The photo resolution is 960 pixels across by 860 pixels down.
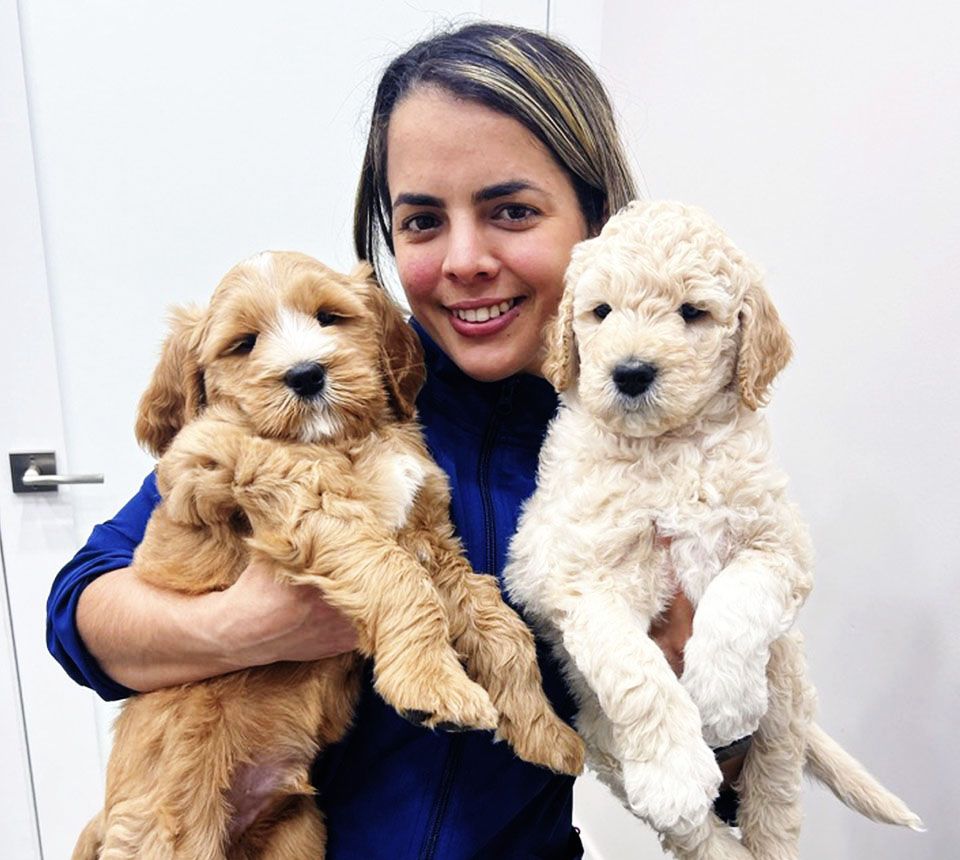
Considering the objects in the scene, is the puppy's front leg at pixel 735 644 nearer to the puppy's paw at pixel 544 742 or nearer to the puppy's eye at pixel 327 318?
the puppy's paw at pixel 544 742

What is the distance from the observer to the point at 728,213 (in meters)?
2.08

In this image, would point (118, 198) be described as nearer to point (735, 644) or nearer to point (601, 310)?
point (601, 310)

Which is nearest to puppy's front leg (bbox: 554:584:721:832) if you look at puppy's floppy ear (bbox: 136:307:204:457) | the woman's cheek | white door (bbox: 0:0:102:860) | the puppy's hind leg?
the puppy's hind leg

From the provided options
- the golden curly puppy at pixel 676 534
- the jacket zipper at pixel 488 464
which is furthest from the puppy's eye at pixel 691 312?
the jacket zipper at pixel 488 464

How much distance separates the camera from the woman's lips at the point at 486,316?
1.44 meters

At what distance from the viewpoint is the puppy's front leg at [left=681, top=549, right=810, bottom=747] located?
→ 1.04 meters

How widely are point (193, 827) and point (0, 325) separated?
2072 millimetres

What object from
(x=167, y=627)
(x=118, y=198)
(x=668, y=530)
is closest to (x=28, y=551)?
(x=118, y=198)

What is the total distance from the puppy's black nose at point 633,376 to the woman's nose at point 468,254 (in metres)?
0.41

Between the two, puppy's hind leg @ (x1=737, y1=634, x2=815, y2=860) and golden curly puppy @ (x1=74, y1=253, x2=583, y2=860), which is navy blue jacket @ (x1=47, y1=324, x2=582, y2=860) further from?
puppy's hind leg @ (x1=737, y1=634, x2=815, y2=860)

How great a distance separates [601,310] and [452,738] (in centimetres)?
82

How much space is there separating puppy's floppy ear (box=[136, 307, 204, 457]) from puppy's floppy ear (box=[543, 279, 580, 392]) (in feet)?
2.20

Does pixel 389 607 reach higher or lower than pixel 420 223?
lower

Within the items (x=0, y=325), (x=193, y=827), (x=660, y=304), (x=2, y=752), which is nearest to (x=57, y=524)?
(x=0, y=325)
